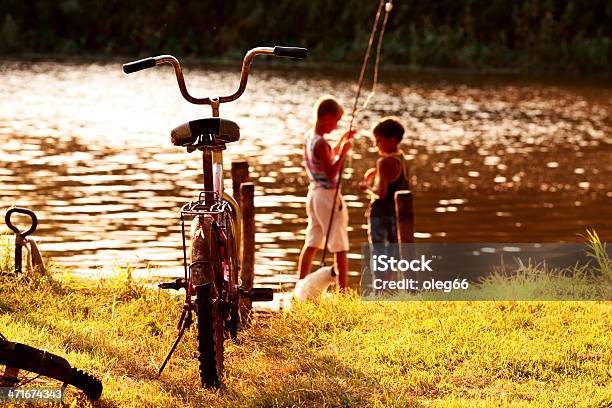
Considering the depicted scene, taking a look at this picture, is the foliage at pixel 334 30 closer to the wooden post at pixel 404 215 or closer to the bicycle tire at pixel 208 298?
the wooden post at pixel 404 215

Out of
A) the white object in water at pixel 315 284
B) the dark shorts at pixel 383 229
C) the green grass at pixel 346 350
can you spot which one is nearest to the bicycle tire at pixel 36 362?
the green grass at pixel 346 350

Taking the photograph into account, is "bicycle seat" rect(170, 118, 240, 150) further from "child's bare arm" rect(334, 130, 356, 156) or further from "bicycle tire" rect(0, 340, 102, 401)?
"child's bare arm" rect(334, 130, 356, 156)

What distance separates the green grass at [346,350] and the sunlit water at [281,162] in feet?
7.37

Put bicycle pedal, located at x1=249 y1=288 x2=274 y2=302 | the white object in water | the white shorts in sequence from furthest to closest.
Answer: the white shorts
the white object in water
bicycle pedal, located at x1=249 y1=288 x2=274 y2=302

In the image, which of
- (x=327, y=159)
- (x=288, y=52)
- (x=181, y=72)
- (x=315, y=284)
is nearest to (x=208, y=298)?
(x=181, y=72)

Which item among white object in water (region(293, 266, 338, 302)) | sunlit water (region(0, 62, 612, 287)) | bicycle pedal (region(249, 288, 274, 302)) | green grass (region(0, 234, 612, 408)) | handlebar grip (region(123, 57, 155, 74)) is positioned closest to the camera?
green grass (region(0, 234, 612, 408))

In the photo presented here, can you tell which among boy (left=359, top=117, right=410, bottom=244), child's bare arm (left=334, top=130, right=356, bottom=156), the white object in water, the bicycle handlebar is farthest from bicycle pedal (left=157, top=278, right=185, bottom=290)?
boy (left=359, top=117, right=410, bottom=244)

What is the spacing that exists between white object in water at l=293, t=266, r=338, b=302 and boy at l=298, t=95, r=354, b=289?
2.72ft

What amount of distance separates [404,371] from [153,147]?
18894mm

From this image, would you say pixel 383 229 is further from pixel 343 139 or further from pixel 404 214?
pixel 343 139

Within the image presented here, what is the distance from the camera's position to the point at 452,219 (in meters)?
17.3

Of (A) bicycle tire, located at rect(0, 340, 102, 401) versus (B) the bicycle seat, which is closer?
(A) bicycle tire, located at rect(0, 340, 102, 401)

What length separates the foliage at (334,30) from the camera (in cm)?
5231

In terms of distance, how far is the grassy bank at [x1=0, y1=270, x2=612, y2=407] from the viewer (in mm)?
6133
